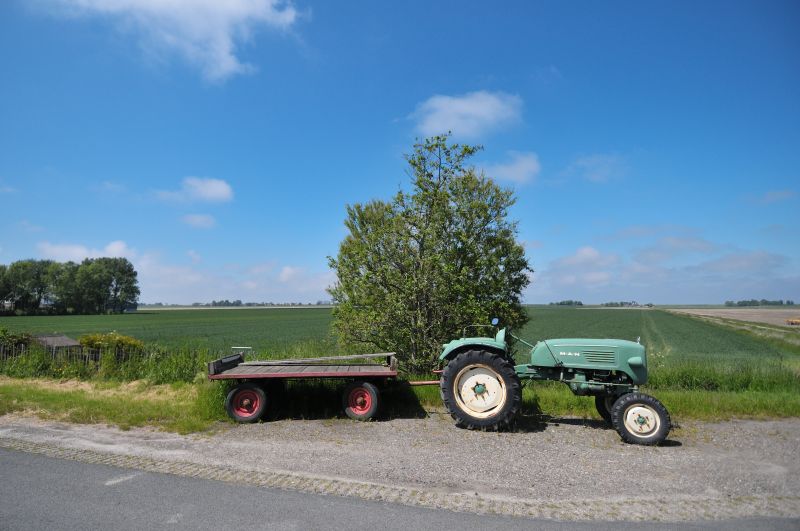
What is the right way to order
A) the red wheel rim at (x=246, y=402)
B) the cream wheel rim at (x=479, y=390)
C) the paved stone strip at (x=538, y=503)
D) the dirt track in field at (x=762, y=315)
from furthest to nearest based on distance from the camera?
the dirt track in field at (x=762, y=315)
the red wheel rim at (x=246, y=402)
the cream wheel rim at (x=479, y=390)
the paved stone strip at (x=538, y=503)

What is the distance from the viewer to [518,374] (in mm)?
7527

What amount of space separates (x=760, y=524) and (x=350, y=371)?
5.64 meters

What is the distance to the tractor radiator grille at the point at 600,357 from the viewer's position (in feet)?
22.8

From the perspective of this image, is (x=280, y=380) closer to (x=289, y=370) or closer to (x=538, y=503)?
(x=289, y=370)

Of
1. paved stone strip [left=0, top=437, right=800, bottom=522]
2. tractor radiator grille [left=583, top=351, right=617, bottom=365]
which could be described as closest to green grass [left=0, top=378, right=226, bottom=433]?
paved stone strip [left=0, top=437, right=800, bottom=522]

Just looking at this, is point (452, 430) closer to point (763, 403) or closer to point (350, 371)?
point (350, 371)

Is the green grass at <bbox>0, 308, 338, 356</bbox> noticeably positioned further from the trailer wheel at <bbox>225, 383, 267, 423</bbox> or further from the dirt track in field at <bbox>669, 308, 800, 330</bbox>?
the dirt track in field at <bbox>669, 308, 800, 330</bbox>

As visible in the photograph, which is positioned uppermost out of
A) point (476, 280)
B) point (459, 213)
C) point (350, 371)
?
point (459, 213)

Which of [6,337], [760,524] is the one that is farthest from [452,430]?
[6,337]

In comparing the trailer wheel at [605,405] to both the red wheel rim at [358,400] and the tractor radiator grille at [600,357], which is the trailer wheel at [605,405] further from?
the red wheel rim at [358,400]

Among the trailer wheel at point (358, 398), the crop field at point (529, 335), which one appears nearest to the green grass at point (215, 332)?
the crop field at point (529, 335)

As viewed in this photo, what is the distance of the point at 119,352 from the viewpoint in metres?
13.0

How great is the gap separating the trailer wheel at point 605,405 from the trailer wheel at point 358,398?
11.9ft

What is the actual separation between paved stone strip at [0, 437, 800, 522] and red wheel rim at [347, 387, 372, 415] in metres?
2.75
